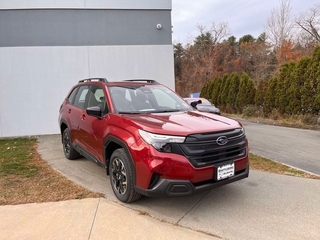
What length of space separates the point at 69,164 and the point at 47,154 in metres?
1.35

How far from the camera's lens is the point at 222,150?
353 centimetres

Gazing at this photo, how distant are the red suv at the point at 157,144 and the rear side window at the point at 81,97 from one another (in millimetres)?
496

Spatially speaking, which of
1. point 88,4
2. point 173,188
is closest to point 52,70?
point 88,4

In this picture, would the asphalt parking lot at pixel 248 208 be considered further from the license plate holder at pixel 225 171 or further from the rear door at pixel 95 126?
the rear door at pixel 95 126

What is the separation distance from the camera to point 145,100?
463 cm

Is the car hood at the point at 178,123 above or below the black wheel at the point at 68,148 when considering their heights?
above

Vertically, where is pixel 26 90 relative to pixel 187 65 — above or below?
below

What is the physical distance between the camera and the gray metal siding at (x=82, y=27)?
951 centimetres

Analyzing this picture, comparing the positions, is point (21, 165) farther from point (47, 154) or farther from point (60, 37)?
point (60, 37)

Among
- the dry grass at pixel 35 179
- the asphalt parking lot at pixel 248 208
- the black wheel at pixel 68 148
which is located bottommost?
the asphalt parking lot at pixel 248 208

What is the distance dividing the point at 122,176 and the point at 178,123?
1095 millimetres

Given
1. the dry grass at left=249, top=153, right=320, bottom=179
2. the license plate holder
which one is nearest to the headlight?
the license plate holder

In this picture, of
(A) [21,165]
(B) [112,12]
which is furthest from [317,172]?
(B) [112,12]

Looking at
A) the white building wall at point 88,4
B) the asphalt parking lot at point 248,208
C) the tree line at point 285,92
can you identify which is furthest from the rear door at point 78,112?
the tree line at point 285,92
